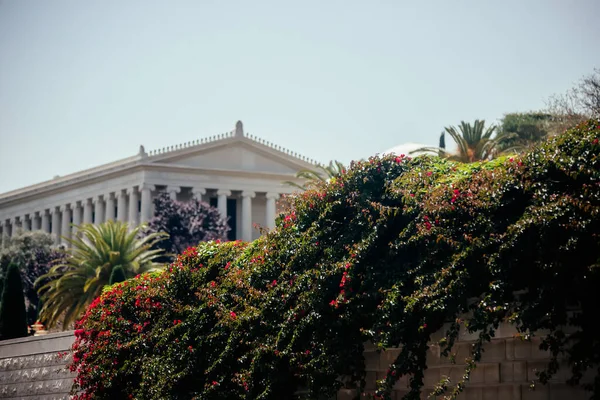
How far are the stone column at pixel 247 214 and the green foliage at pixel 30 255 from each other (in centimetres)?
1901

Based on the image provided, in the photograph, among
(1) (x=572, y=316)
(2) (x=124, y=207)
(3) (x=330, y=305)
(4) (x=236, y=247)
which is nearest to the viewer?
(1) (x=572, y=316)

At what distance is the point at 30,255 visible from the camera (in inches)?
2751

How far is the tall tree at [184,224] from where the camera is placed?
211ft

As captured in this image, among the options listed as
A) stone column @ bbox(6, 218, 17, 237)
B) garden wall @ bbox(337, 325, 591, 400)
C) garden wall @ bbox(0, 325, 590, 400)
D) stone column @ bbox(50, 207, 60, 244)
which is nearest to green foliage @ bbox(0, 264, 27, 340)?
garden wall @ bbox(0, 325, 590, 400)

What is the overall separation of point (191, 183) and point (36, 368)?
6210 cm

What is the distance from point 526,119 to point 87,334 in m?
59.1

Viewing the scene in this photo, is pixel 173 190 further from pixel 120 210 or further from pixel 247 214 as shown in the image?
pixel 247 214

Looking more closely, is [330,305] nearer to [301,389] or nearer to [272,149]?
[301,389]

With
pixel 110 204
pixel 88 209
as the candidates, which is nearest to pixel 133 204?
pixel 110 204

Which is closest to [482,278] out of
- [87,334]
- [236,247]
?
[236,247]

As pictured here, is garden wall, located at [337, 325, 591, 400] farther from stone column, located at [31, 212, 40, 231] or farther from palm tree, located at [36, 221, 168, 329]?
stone column, located at [31, 212, 40, 231]

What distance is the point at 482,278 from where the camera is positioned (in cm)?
1219

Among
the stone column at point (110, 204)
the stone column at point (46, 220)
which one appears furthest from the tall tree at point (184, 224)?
the stone column at point (46, 220)

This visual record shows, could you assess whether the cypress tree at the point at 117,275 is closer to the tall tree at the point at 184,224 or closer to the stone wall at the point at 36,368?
the stone wall at the point at 36,368
